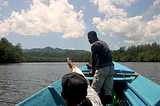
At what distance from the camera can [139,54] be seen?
106 metres

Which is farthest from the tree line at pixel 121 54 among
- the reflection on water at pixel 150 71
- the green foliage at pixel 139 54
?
the reflection on water at pixel 150 71

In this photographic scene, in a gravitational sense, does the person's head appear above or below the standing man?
above

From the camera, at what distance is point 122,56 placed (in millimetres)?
113188

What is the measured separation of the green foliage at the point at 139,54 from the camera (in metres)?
92.7

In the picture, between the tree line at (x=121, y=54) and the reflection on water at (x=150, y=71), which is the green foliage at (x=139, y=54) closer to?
the tree line at (x=121, y=54)

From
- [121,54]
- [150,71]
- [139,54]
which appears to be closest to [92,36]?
[150,71]

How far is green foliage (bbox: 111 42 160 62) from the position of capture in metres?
92.7

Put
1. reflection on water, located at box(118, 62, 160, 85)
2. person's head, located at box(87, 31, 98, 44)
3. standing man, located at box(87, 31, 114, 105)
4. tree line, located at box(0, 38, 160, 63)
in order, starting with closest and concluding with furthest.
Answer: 1. standing man, located at box(87, 31, 114, 105)
2. person's head, located at box(87, 31, 98, 44)
3. reflection on water, located at box(118, 62, 160, 85)
4. tree line, located at box(0, 38, 160, 63)

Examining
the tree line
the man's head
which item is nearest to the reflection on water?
the man's head

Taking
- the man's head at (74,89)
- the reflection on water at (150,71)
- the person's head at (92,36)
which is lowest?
the reflection on water at (150,71)

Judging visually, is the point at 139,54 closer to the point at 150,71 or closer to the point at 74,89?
the point at 150,71

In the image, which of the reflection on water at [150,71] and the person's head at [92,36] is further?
the reflection on water at [150,71]

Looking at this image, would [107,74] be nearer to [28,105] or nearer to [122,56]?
[28,105]

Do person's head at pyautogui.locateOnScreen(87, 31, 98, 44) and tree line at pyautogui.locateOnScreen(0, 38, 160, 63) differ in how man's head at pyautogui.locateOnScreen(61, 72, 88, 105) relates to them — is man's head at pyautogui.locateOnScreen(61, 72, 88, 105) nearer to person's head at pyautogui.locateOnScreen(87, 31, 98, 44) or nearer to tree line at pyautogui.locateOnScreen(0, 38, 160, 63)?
person's head at pyautogui.locateOnScreen(87, 31, 98, 44)
